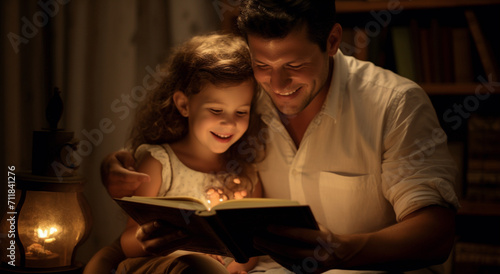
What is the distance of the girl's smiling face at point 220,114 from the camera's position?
59.3 inches

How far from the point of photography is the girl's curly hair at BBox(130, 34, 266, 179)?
1523 mm

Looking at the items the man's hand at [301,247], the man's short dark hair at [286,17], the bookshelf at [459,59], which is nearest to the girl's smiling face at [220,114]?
the man's short dark hair at [286,17]

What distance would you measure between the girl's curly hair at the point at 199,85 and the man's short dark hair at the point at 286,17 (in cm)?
16

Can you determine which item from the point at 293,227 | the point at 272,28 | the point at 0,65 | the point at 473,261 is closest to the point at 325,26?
the point at 272,28

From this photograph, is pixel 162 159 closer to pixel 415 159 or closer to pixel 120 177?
pixel 120 177

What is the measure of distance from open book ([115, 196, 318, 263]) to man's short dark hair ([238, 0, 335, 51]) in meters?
0.49

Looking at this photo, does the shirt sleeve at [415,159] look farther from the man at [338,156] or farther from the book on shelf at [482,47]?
the book on shelf at [482,47]

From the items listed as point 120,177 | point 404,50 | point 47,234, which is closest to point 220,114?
point 120,177

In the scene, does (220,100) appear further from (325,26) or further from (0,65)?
(0,65)

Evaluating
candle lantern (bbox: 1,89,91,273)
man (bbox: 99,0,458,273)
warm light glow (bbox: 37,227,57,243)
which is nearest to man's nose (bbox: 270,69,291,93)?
man (bbox: 99,0,458,273)

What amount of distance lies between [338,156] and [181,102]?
0.52 meters

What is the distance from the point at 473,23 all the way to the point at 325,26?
948 millimetres

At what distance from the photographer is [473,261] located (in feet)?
6.95

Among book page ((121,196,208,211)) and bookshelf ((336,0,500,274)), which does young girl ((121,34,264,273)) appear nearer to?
book page ((121,196,208,211))
